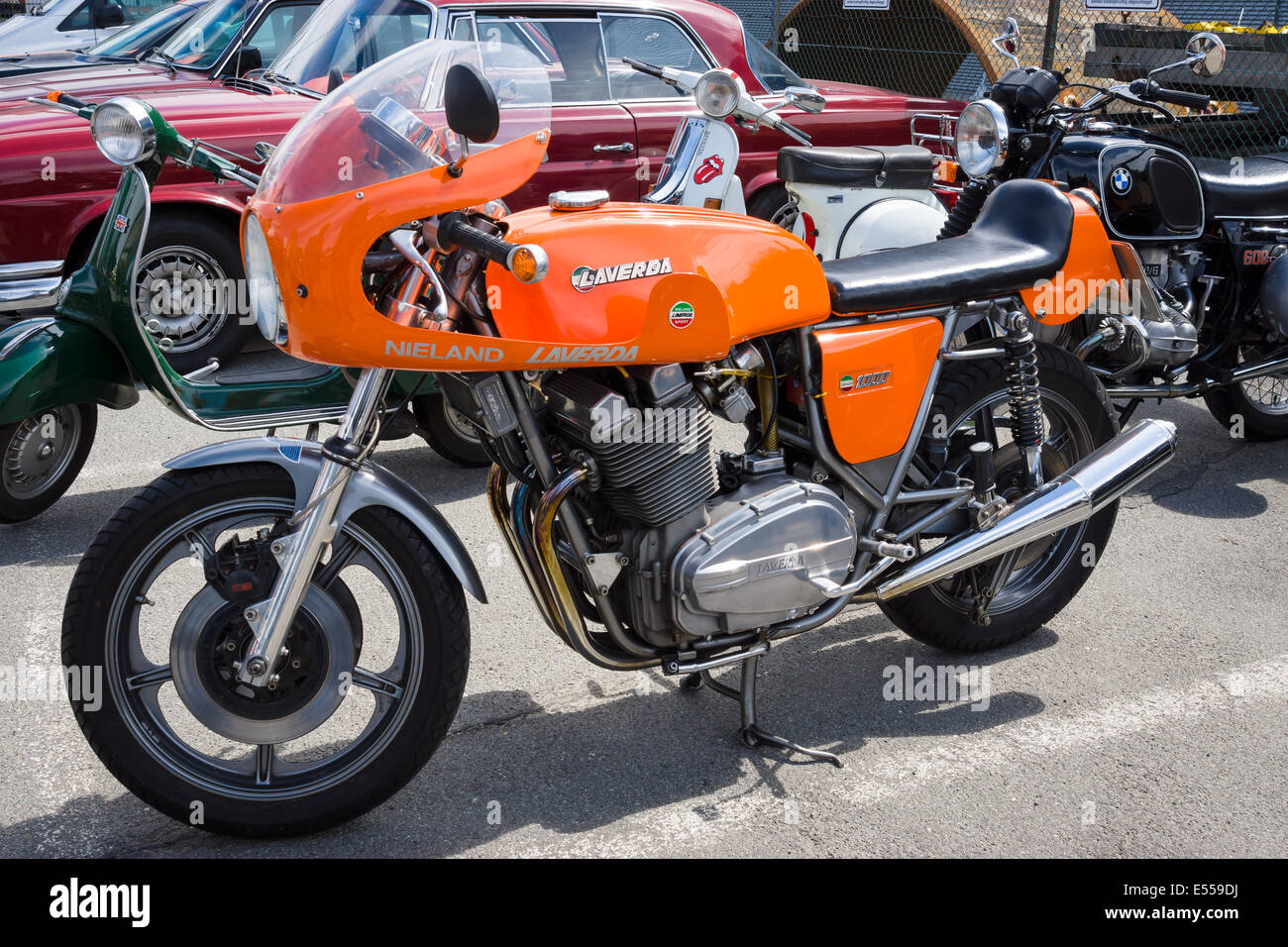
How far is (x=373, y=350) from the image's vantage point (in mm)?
2498

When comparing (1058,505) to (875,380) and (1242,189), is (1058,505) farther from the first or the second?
(1242,189)

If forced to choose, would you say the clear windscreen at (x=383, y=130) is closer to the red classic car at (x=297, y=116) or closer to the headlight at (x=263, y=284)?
the headlight at (x=263, y=284)

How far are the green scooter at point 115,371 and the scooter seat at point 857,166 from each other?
8.62 feet

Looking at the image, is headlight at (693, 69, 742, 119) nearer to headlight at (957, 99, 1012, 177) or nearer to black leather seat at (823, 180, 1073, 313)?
headlight at (957, 99, 1012, 177)

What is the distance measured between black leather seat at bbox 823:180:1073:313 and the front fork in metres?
1.18

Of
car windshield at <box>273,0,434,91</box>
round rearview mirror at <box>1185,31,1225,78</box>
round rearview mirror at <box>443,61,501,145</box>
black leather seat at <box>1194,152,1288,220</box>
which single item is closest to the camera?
round rearview mirror at <box>443,61,501,145</box>

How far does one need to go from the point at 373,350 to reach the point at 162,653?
5.70 feet

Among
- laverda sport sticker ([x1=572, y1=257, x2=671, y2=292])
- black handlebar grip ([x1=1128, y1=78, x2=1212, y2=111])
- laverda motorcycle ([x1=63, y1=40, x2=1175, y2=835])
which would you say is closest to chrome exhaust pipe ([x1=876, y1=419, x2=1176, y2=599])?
laverda motorcycle ([x1=63, y1=40, x2=1175, y2=835])

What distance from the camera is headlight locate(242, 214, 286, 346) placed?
253 cm

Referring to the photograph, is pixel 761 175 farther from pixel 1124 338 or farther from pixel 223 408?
pixel 223 408

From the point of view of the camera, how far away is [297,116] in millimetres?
6207

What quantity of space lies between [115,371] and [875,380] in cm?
274

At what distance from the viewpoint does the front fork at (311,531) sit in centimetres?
263
